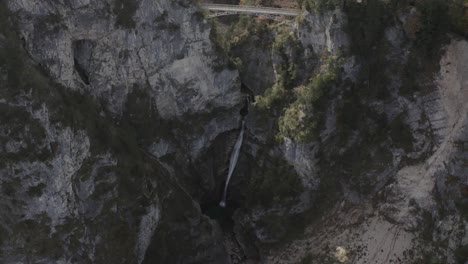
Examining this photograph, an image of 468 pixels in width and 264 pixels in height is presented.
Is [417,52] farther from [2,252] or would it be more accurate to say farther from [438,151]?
[2,252]

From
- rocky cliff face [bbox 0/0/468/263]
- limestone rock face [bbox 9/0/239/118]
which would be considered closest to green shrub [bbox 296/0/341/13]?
rocky cliff face [bbox 0/0/468/263]

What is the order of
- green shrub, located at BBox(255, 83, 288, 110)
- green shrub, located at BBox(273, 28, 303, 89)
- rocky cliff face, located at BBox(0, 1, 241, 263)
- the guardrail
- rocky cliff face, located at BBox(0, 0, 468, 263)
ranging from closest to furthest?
rocky cliff face, located at BBox(0, 1, 241, 263), rocky cliff face, located at BBox(0, 0, 468, 263), green shrub, located at BBox(273, 28, 303, 89), green shrub, located at BBox(255, 83, 288, 110), the guardrail

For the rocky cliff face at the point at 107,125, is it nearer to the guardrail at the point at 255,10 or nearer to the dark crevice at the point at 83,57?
the dark crevice at the point at 83,57

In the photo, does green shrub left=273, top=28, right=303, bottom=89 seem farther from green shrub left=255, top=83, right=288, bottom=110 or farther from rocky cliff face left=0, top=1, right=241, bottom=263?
rocky cliff face left=0, top=1, right=241, bottom=263

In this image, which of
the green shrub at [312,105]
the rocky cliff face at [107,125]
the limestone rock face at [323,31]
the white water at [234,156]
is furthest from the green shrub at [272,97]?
the limestone rock face at [323,31]

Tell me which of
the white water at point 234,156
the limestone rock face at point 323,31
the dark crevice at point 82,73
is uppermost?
the limestone rock face at point 323,31

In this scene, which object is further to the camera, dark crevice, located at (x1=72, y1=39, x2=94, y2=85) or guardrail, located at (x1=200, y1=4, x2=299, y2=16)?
guardrail, located at (x1=200, y1=4, x2=299, y2=16)

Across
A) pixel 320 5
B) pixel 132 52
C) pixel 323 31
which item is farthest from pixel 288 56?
pixel 132 52

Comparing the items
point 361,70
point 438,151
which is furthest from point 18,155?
point 438,151
